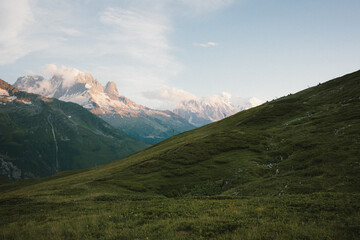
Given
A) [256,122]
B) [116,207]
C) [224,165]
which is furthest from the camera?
[256,122]

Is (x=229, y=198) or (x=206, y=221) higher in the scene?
(x=206, y=221)

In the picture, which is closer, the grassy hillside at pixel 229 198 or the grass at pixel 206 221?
the grass at pixel 206 221

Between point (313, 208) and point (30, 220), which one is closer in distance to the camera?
point (313, 208)

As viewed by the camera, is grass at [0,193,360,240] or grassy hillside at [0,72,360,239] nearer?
grass at [0,193,360,240]

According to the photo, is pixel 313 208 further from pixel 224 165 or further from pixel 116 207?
pixel 224 165

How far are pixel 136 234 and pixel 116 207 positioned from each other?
10347mm

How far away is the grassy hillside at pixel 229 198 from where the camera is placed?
1761 cm

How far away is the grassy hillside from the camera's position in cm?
1761

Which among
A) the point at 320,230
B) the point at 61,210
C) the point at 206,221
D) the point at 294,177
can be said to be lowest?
the point at 294,177

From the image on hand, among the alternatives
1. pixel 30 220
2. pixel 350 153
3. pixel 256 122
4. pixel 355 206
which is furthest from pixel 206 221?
pixel 256 122

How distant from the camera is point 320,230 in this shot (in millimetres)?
15211

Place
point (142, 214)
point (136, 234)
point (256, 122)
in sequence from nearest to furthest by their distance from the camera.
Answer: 1. point (136, 234)
2. point (142, 214)
3. point (256, 122)

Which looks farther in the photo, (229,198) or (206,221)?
(229,198)

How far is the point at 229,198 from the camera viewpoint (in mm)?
28719
